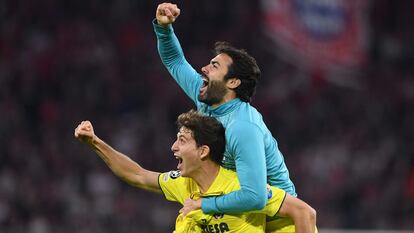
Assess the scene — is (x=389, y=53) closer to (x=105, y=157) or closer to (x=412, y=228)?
(x=412, y=228)

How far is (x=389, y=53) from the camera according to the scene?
1489 cm

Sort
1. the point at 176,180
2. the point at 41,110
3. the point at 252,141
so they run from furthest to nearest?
the point at 41,110
the point at 176,180
the point at 252,141

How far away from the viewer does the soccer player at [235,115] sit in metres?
5.42

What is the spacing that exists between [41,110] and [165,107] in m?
→ 1.53

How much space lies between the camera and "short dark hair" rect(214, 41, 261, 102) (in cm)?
579

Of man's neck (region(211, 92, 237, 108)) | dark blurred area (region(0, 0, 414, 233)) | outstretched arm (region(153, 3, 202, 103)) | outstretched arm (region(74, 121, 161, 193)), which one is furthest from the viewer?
dark blurred area (region(0, 0, 414, 233))

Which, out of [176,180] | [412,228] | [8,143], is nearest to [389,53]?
[412,228]

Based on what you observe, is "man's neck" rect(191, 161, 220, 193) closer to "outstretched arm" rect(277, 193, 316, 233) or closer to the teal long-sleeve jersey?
the teal long-sleeve jersey

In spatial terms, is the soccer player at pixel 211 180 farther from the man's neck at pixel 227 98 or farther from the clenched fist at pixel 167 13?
the clenched fist at pixel 167 13

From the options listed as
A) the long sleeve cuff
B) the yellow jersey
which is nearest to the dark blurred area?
the long sleeve cuff

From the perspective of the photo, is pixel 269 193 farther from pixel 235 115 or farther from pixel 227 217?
pixel 235 115

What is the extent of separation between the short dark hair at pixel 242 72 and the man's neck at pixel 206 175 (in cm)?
42

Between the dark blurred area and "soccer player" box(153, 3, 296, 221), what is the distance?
6595 millimetres

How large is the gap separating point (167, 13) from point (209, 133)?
70cm
